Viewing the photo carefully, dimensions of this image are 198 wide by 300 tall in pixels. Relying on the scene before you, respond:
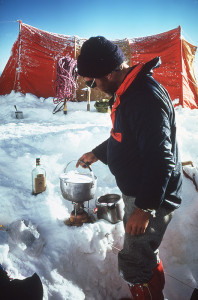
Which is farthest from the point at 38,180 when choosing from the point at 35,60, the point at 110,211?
the point at 35,60

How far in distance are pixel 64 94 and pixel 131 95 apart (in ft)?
23.9

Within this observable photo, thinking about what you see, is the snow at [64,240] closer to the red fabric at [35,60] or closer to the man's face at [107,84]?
the man's face at [107,84]

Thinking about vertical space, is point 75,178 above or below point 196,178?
above

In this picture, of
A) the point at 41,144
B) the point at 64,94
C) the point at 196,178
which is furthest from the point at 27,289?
the point at 64,94

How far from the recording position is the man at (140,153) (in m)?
1.26

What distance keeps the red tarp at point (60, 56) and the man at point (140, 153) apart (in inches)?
373

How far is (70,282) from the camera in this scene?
2.08 m

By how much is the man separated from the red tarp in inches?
373

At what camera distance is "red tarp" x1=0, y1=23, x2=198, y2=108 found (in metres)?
10.0

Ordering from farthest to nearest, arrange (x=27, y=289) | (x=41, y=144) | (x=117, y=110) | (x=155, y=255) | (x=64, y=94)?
(x=64, y=94) < (x=41, y=144) < (x=155, y=255) < (x=117, y=110) < (x=27, y=289)

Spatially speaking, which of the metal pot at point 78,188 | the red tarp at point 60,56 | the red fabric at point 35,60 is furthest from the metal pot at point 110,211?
the red fabric at point 35,60

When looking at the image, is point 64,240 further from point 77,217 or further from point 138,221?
point 138,221

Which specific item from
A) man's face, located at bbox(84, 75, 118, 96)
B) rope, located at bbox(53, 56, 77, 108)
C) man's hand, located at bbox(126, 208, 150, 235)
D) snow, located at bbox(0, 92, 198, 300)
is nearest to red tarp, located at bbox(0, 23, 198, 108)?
rope, located at bbox(53, 56, 77, 108)

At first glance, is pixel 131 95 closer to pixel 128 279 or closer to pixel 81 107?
pixel 128 279
